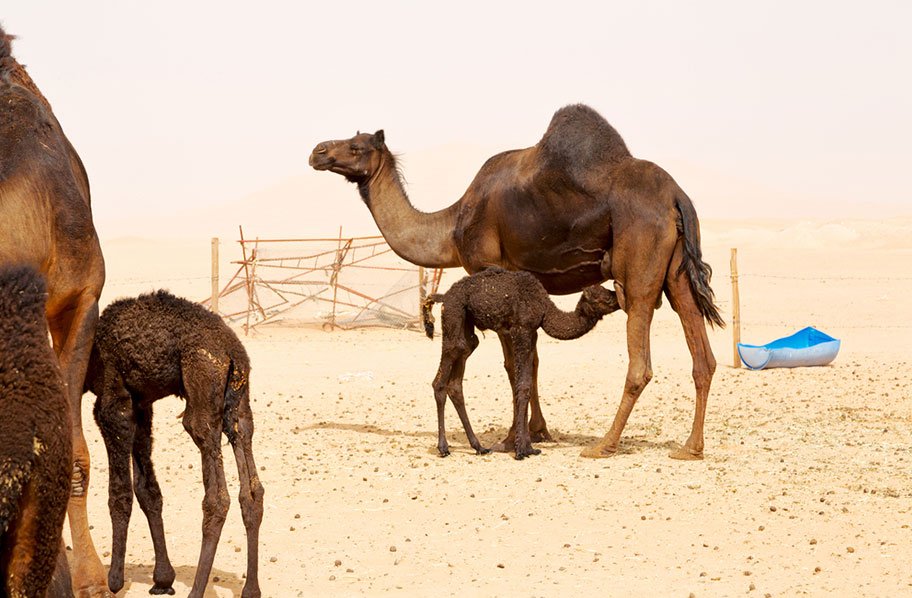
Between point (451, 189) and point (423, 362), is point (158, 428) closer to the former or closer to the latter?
point (423, 362)

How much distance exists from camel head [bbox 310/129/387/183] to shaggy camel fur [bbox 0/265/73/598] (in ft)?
23.0

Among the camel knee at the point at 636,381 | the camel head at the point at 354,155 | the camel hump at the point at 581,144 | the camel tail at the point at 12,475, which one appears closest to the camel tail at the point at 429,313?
the camel hump at the point at 581,144

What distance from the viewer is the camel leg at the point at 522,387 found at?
838 cm

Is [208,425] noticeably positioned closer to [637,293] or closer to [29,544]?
[29,544]

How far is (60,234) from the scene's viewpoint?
462cm

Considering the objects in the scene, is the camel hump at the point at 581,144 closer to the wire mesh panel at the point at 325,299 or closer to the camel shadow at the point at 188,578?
the camel shadow at the point at 188,578

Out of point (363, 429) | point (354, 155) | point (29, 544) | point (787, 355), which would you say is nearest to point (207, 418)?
point (29, 544)

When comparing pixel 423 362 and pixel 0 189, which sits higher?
pixel 0 189

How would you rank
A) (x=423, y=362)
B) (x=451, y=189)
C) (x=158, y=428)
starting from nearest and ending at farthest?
(x=158, y=428)
(x=423, y=362)
(x=451, y=189)

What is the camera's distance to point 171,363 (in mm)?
5117

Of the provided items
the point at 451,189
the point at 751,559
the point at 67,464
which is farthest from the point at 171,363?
the point at 451,189

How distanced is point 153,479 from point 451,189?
11202cm

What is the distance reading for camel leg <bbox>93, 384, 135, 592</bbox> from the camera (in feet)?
17.1

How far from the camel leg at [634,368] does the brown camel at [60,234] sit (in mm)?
4674
